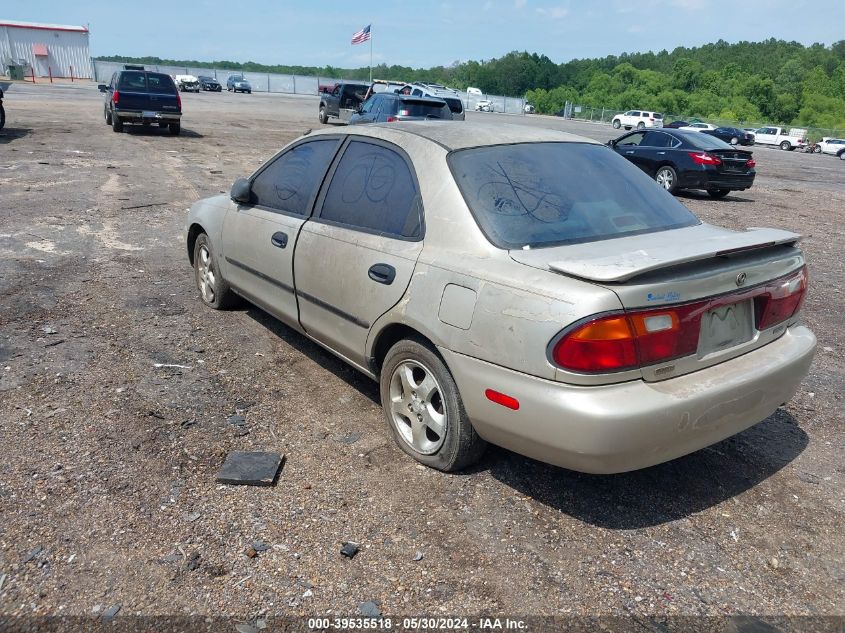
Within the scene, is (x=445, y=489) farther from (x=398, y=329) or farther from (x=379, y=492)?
(x=398, y=329)

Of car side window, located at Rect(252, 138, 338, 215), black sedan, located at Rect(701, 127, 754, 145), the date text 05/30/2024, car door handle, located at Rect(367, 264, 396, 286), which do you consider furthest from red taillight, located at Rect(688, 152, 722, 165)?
black sedan, located at Rect(701, 127, 754, 145)

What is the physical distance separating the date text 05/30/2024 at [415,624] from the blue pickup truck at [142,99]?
1967 cm

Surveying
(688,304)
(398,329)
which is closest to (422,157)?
(398,329)

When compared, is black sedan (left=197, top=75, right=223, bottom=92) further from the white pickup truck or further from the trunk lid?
the trunk lid

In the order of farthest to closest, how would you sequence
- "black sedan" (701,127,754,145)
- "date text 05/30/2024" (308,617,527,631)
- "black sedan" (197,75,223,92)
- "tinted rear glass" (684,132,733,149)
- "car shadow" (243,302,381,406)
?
1. "black sedan" (197,75,223,92)
2. "black sedan" (701,127,754,145)
3. "tinted rear glass" (684,132,733,149)
4. "car shadow" (243,302,381,406)
5. "date text 05/30/2024" (308,617,527,631)

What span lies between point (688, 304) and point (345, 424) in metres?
2.02

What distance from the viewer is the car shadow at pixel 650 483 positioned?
10.1 feet

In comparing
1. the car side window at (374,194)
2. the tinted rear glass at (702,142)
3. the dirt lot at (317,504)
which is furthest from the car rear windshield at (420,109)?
the car side window at (374,194)

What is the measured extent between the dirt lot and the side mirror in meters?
1.07

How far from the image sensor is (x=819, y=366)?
496cm

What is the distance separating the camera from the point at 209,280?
5570 mm

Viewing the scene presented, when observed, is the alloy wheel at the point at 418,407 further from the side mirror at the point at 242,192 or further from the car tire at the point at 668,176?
the car tire at the point at 668,176

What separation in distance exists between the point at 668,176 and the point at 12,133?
16.8 m

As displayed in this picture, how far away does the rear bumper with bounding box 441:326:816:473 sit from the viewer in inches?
101
